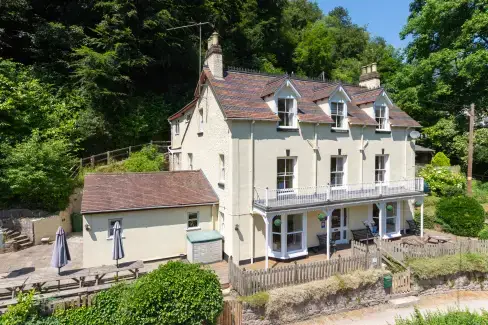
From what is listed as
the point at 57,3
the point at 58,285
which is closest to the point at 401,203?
the point at 58,285

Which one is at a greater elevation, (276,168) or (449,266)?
(276,168)

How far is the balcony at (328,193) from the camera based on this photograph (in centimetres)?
1395

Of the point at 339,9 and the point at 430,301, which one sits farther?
the point at 339,9

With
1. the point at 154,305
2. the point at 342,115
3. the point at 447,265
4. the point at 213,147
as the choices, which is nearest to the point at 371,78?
the point at 342,115

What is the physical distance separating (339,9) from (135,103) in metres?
62.6

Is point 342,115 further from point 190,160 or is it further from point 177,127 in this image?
point 177,127

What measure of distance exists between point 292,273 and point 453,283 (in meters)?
8.25

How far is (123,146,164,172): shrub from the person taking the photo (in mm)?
22286

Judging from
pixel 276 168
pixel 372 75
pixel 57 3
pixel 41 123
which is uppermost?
pixel 57 3

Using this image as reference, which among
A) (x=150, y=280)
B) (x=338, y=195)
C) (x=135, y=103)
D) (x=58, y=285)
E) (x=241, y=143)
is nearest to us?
(x=150, y=280)

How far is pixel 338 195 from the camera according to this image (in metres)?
15.3

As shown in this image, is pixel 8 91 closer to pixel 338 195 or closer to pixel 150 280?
pixel 150 280

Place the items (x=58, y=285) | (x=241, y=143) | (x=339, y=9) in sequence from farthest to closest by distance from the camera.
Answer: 1. (x=339, y=9)
2. (x=241, y=143)
3. (x=58, y=285)

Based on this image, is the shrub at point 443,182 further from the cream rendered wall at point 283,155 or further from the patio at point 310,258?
the patio at point 310,258
